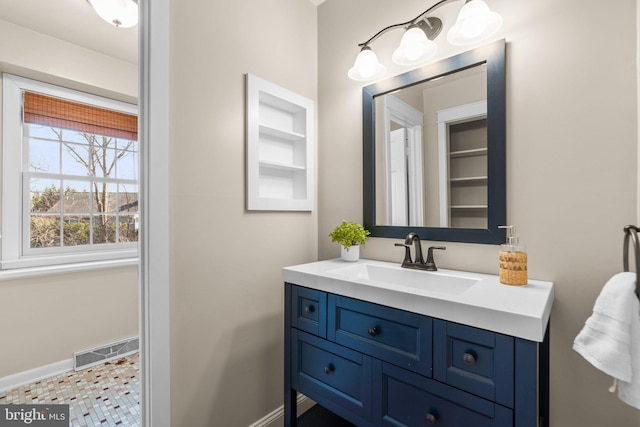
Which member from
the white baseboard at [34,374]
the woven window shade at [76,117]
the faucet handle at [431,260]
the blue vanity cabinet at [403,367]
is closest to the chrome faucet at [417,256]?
the faucet handle at [431,260]

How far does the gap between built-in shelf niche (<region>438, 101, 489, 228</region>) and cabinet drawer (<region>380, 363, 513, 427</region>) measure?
711 mm

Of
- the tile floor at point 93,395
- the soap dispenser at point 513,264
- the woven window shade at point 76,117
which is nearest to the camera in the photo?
the soap dispenser at point 513,264

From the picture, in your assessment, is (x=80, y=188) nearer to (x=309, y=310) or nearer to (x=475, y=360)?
(x=309, y=310)

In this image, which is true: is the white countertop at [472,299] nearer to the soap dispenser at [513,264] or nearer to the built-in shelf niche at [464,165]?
the soap dispenser at [513,264]

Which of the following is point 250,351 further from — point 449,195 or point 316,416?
point 449,195

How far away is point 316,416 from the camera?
165 cm

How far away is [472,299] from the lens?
90 cm

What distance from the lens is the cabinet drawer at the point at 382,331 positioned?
963mm

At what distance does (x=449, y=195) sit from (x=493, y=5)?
84 centimetres

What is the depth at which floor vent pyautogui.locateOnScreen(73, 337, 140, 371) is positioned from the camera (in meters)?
2.34

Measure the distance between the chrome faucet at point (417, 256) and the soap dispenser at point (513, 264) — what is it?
0.29 m

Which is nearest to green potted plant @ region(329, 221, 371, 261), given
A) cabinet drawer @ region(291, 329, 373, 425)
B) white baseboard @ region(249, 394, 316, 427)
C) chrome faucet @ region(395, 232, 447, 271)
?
chrome faucet @ region(395, 232, 447, 271)

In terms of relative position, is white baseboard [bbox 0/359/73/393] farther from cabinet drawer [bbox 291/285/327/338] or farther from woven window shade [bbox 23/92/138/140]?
cabinet drawer [bbox 291/285/327/338]

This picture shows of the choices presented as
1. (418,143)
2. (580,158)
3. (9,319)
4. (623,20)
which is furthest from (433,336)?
(9,319)
